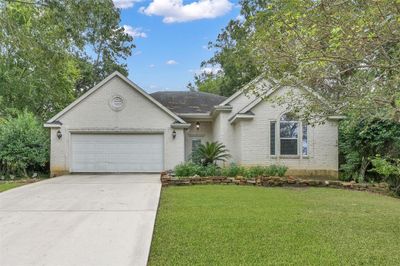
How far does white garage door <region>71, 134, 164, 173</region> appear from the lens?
1733cm

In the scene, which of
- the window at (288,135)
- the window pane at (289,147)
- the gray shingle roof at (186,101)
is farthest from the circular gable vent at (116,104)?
the window pane at (289,147)

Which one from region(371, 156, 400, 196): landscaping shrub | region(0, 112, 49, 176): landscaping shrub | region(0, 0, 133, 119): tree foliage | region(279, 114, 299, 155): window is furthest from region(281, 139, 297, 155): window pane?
region(0, 112, 49, 176): landscaping shrub

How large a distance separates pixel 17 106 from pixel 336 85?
22.9m

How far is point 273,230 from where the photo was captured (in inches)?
258

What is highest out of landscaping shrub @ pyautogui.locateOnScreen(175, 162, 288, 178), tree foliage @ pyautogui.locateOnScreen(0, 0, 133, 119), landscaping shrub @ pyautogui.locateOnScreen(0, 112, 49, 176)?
tree foliage @ pyautogui.locateOnScreen(0, 0, 133, 119)

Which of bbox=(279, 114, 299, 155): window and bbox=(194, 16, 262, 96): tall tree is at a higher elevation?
bbox=(194, 16, 262, 96): tall tree

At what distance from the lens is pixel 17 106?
25500 millimetres

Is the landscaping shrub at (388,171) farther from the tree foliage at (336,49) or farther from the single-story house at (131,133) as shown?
the single-story house at (131,133)

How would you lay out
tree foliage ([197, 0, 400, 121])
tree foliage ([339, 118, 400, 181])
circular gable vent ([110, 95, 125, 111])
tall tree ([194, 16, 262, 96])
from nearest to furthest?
1. tree foliage ([197, 0, 400, 121])
2. tree foliage ([339, 118, 400, 181])
3. circular gable vent ([110, 95, 125, 111])
4. tall tree ([194, 16, 262, 96])

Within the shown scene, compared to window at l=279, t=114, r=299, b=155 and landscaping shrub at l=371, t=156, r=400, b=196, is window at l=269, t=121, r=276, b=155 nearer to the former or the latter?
window at l=279, t=114, r=299, b=155

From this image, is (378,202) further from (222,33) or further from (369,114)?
(222,33)

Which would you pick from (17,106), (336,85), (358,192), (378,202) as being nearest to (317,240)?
(336,85)

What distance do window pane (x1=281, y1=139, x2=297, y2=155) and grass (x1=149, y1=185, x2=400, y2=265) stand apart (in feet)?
20.1

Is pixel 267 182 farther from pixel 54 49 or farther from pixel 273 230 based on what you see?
pixel 54 49
